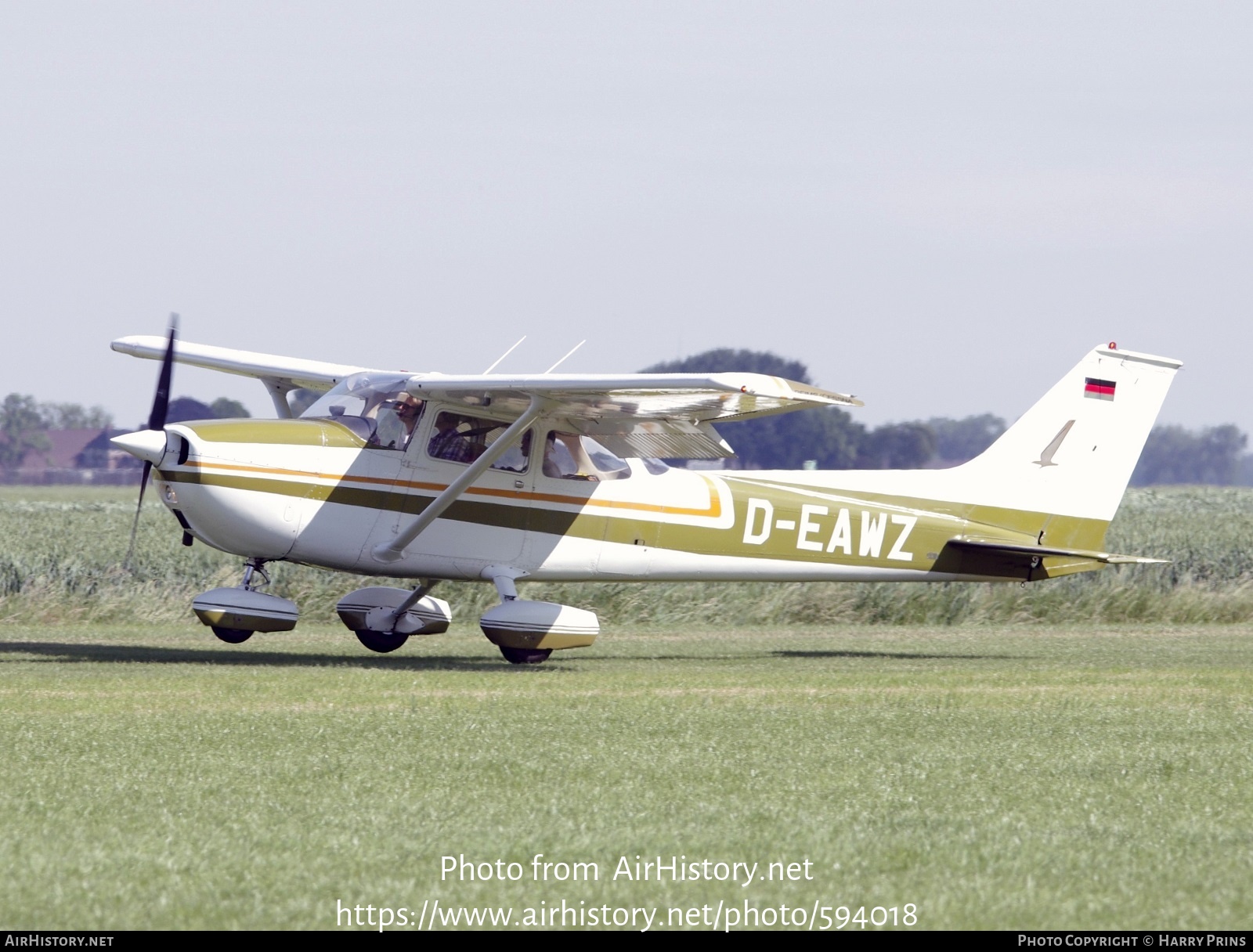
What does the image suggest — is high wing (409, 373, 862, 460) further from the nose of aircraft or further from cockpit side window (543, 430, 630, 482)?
the nose of aircraft

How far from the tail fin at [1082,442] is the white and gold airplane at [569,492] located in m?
0.02

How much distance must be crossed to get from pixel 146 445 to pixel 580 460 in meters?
4.03

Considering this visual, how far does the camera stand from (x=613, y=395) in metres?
13.2

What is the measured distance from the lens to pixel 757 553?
15.4m

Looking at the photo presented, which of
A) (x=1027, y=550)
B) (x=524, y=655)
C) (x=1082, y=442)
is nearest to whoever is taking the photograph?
(x=524, y=655)

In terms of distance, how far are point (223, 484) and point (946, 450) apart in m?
122

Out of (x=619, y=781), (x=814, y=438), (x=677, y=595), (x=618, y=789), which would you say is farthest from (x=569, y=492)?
(x=814, y=438)

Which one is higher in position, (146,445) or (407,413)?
(407,413)

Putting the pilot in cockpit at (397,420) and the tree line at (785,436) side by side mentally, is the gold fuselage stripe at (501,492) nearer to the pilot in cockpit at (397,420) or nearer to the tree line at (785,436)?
the pilot in cockpit at (397,420)

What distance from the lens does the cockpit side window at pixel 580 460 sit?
14523mm

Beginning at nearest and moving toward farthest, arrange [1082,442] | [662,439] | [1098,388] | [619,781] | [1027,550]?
[619,781] → [662,439] → [1027,550] → [1098,388] → [1082,442]

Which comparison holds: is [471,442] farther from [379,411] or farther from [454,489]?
[379,411]

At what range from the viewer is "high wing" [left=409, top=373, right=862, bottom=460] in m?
12.1
